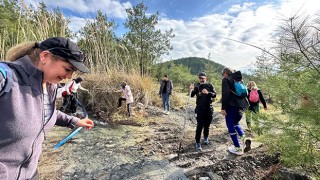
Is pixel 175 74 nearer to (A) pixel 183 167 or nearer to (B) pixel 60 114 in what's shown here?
(A) pixel 183 167

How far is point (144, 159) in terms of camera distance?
436cm

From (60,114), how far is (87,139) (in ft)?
12.9

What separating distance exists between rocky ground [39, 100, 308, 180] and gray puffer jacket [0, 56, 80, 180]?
8.19ft

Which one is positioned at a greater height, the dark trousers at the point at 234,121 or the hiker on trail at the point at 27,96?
the hiker on trail at the point at 27,96

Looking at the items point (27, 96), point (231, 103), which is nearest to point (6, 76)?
point (27, 96)

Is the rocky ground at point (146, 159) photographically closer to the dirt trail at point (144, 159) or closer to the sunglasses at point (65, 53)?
the dirt trail at point (144, 159)

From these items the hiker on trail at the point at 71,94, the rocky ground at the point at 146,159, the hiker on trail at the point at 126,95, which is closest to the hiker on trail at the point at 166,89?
the hiker on trail at the point at 126,95

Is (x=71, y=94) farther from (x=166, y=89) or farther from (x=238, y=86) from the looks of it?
(x=238, y=86)

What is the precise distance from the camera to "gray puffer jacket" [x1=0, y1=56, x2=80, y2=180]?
43.5 inches

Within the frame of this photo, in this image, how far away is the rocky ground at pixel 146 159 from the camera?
363 cm

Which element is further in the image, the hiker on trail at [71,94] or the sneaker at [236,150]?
the hiker on trail at [71,94]

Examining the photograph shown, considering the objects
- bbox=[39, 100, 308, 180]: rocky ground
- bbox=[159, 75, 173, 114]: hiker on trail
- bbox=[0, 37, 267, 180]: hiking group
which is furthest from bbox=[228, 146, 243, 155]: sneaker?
bbox=[159, 75, 173, 114]: hiker on trail

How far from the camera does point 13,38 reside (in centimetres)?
640

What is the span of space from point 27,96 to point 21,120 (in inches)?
5.2
